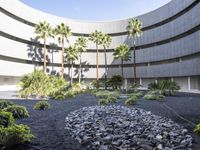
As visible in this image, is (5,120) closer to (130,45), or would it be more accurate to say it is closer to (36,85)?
(36,85)

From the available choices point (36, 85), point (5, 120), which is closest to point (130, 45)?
point (36, 85)

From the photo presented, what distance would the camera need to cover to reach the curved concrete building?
4325 centimetres

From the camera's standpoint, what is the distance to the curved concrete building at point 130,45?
142 feet

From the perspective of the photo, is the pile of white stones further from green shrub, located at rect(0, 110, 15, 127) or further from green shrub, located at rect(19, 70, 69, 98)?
green shrub, located at rect(19, 70, 69, 98)

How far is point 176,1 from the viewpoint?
47688 millimetres

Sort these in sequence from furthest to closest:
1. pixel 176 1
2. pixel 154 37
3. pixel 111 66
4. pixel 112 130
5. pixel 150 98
Answer: 1. pixel 111 66
2. pixel 154 37
3. pixel 176 1
4. pixel 150 98
5. pixel 112 130

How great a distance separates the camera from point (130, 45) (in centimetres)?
6191

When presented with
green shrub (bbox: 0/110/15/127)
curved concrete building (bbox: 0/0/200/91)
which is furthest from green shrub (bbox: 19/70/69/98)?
green shrub (bbox: 0/110/15/127)

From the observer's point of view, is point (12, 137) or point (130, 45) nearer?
point (12, 137)

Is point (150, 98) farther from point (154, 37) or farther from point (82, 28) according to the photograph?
point (82, 28)

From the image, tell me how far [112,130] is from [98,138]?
1.32 metres

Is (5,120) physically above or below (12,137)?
above

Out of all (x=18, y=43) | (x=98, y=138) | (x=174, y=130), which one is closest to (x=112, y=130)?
(x=98, y=138)

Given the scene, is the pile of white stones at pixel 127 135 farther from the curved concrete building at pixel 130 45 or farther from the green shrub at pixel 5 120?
the curved concrete building at pixel 130 45
